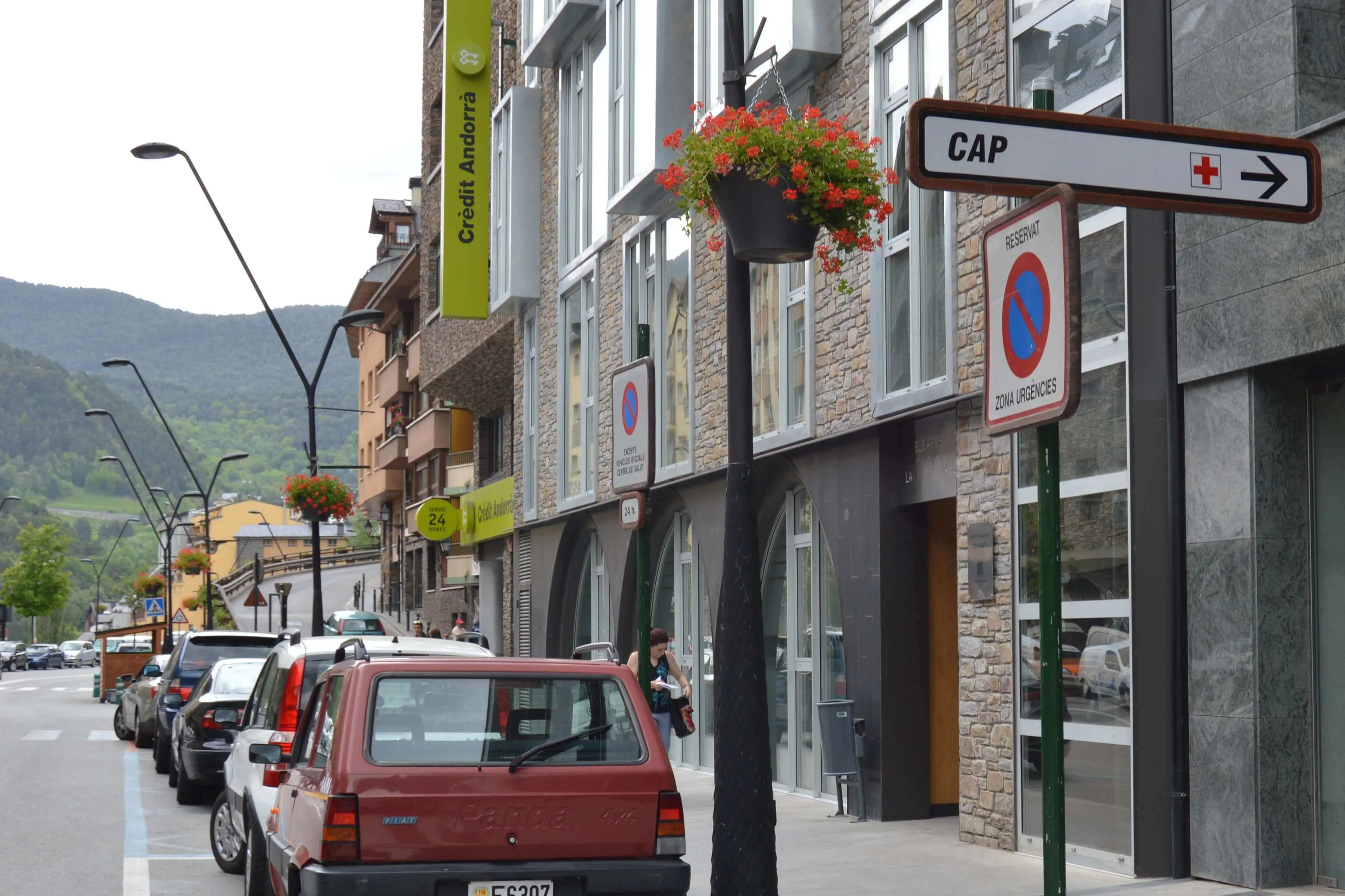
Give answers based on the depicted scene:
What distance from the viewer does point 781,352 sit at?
17094 millimetres

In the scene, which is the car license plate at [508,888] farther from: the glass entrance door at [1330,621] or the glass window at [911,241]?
the glass window at [911,241]

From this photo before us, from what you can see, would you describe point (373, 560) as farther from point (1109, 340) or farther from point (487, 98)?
point (1109, 340)

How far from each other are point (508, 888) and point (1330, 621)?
5.33 m

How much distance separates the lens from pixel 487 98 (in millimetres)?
31328

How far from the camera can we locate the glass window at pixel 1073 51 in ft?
37.8

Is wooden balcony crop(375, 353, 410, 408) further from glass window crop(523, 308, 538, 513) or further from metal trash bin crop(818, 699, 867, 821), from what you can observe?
metal trash bin crop(818, 699, 867, 821)

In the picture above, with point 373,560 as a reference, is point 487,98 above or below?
above

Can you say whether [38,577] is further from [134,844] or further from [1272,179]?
→ [1272,179]

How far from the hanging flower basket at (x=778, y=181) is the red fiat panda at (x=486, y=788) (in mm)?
2578

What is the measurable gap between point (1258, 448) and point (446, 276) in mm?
22362

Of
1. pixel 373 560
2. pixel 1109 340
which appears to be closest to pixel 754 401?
pixel 1109 340

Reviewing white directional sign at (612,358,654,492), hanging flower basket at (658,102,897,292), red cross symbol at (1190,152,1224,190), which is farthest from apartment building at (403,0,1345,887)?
red cross symbol at (1190,152,1224,190)

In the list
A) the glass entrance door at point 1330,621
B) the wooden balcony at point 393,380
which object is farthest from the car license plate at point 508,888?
the wooden balcony at point 393,380

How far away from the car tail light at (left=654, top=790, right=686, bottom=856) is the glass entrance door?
14.2 ft
